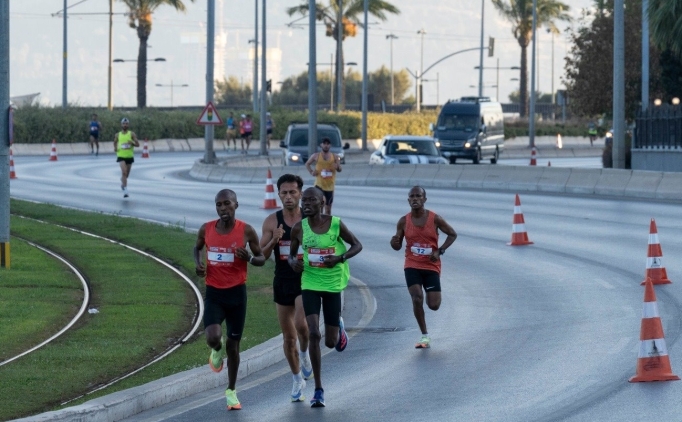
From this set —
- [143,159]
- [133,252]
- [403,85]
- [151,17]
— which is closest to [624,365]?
[133,252]

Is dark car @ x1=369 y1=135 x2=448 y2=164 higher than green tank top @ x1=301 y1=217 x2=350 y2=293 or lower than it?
higher

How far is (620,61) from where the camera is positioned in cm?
3403

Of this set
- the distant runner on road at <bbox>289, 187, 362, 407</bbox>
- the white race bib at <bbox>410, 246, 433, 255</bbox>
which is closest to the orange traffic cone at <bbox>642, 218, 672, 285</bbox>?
the white race bib at <bbox>410, 246, 433, 255</bbox>

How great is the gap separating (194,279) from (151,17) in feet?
204

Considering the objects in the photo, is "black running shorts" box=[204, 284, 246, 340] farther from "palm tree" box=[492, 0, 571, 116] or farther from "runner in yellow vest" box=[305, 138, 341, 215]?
"palm tree" box=[492, 0, 571, 116]

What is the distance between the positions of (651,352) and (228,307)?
127 inches

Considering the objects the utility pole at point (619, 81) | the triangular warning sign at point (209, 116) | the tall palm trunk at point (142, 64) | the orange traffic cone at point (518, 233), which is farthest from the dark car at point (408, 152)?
the tall palm trunk at point (142, 64)

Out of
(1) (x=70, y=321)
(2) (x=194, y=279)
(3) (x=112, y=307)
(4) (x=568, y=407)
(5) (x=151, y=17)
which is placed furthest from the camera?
(5) (x=151, y=17)

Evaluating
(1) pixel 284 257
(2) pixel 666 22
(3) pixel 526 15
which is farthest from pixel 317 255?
(3) pixel 526 15

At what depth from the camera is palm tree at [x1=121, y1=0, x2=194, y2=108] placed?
75.7 metres

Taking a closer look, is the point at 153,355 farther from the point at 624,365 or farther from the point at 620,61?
the point at 620,61

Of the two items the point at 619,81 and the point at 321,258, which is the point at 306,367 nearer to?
the point at 321,258

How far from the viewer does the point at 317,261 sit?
9766mm

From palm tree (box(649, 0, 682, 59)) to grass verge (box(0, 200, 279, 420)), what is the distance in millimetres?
19393
